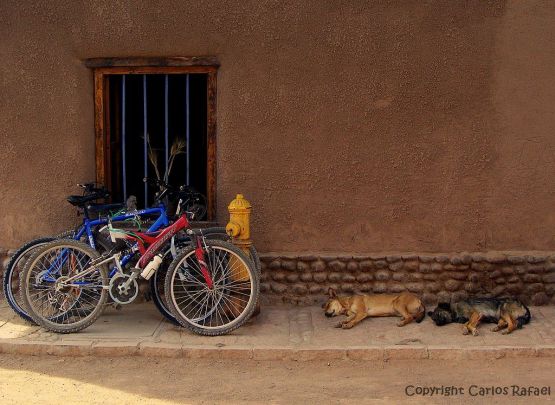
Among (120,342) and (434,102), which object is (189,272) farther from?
(434,102)

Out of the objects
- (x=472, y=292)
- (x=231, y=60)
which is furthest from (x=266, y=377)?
(x=231, y=60)

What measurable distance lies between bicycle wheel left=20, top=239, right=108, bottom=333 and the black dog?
9.77ft

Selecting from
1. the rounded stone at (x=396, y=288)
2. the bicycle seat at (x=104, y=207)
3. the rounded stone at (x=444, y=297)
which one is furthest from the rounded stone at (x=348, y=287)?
the bicycle seat at (x=104, y=207)

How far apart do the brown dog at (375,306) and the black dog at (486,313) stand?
180 mm

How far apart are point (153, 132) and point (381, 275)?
112 inches

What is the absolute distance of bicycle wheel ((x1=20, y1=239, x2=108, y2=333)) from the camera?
6277mm

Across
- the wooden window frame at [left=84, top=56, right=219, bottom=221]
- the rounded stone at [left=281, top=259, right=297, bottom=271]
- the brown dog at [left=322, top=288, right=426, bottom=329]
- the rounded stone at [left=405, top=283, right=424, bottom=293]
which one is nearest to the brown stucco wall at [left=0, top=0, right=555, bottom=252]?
the wooden window frame at [left=84, top=56, right=219, bottom=221]

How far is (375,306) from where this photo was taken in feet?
22.1

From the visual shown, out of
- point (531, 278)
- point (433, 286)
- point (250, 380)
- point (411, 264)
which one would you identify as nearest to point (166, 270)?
point (250, 380)

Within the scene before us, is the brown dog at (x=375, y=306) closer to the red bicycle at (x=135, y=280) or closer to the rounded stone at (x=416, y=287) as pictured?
the rounded stone at (x=416, y=287)

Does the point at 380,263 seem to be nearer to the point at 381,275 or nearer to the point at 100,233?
the point at 381,275

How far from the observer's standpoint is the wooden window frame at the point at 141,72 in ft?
22.9

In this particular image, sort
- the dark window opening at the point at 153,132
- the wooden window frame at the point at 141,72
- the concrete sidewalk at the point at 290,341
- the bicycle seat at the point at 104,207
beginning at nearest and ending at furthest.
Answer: the concrete sidewalk at the point at 290,341 < the bicycle seat at the point at 104,207 < the wooden window frame at the point at 141,72 < the dark window opening at the point at 153,132

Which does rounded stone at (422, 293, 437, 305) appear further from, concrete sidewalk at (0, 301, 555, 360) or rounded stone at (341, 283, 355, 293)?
rounded stone at (341, 283, 355, 293)
